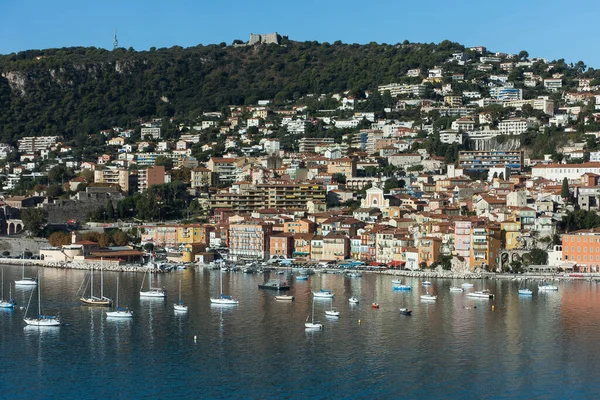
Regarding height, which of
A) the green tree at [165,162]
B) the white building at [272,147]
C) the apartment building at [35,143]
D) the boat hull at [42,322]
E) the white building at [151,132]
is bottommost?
the boat hull at [42,322]

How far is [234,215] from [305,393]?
25377 mm

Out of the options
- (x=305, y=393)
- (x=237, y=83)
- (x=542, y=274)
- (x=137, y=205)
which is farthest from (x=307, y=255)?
(x=237, y=83)

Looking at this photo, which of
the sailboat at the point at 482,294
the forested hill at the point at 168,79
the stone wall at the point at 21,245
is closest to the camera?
the sailboat at the point at 482,294

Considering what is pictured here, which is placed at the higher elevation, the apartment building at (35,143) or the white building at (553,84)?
the white building at (553,84)

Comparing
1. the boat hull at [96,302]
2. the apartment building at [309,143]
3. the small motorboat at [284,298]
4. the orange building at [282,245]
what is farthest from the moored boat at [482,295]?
the apartment building at [309,143]

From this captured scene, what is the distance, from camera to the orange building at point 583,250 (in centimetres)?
3275

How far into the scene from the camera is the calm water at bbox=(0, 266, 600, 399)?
719 inches

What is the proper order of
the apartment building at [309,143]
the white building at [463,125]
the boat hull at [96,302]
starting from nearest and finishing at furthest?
the boat hull at [96,302] < the white building at [463,125] < the apartment building at [309,143]

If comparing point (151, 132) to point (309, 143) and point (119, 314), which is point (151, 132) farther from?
point (119, 314)

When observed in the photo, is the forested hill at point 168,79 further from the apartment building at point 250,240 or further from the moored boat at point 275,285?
the moored boat at point 275,285

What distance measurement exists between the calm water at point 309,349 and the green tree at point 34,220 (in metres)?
15.5

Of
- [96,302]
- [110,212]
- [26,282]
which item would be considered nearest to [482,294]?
[96,302]

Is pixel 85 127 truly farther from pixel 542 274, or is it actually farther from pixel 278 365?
pixel 278 365

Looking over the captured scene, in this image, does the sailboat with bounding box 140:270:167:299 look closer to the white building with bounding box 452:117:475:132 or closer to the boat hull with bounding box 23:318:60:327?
the boat hull with bounding box 23:318:60:327
